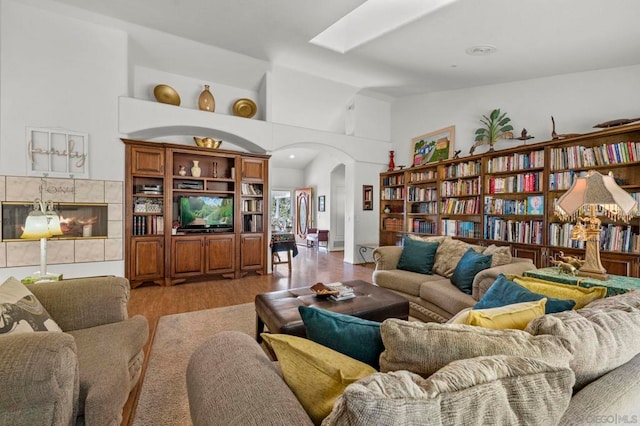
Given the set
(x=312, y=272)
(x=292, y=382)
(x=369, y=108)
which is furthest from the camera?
(x=369, y=108)

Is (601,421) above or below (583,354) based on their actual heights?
below

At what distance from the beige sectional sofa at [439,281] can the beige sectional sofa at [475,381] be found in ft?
4.77

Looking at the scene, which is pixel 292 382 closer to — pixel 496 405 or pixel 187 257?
pixel 496 405

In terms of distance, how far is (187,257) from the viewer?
4.59 m

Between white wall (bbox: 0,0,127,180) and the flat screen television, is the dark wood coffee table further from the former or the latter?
white wall (bbox: 0,0,127,180)

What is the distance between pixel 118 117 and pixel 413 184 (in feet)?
17.1

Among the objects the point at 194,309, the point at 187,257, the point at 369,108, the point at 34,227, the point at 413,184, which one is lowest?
the point at 194,309

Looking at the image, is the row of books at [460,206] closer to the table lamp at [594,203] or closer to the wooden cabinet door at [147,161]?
the table lamp at [594,203]

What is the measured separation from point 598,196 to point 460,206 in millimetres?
3122

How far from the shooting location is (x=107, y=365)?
1.39 metres

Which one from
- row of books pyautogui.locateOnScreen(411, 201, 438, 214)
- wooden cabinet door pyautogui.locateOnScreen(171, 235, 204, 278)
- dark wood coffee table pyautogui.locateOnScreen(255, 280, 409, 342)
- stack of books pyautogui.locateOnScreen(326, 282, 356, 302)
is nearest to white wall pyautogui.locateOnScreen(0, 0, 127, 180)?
wooden cabinet door pyautogui.locateOnScreen(171, 235, 204, 278)

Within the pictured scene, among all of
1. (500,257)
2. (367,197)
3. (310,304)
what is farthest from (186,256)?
(500,257)

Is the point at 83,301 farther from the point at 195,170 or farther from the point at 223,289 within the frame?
the point at 195,170

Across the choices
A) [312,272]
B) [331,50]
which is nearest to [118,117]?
[331,50]
